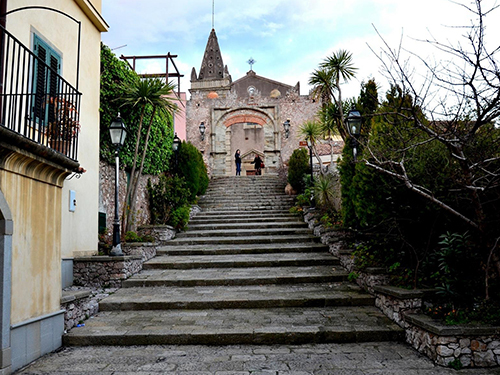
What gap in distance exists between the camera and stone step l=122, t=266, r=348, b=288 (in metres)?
6.94

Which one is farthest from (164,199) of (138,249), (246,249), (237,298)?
(237,298)

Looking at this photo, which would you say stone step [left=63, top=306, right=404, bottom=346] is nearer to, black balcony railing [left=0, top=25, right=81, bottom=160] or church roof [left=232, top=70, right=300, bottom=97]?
black balcony railing [left=0, top=25, right=81, bottom=160]

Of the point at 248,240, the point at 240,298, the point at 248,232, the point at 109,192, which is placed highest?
the point at 109,192

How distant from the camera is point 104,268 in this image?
276 inches

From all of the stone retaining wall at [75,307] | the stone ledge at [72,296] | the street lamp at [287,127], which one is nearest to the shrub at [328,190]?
the stone retaining wall at [75,307]

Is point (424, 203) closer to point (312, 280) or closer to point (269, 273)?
point (312, 280)

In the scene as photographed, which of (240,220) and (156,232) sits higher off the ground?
(240,220)

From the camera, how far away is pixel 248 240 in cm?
938

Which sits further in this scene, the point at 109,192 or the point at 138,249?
the point at 109,192

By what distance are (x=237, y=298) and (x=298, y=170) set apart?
313 inches

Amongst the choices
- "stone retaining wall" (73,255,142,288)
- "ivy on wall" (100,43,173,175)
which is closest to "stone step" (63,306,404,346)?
"stone retaining wall" (73,255,142,288)

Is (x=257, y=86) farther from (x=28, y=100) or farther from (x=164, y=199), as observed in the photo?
(x=28, y=100)

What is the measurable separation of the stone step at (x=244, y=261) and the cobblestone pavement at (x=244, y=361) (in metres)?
3.10

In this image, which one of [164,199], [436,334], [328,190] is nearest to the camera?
[436,334]
